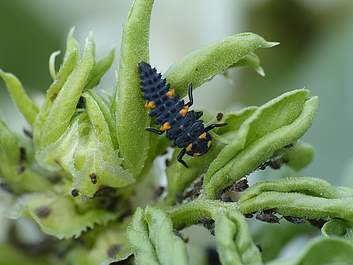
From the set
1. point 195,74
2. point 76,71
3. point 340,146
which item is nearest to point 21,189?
point 76,71

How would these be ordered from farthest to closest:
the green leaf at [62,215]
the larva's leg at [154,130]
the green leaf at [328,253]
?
1. the green leaf at [62,215]
2. the larva's leg at [154,130]
3. the green leaf at [328,253]

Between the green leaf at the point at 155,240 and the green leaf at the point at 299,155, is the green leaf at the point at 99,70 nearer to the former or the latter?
the green leaf at the point at 155,240

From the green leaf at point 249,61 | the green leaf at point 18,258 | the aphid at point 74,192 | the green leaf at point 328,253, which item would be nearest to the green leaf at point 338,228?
the green leaf at point 328,253

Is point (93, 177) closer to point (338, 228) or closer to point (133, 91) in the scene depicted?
point (133, 91)

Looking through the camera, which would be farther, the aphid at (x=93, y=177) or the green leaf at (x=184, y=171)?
the green leaf at (x=184, y=171)

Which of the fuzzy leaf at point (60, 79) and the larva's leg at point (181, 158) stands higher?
the fuzzy leaf at point (60, 79)

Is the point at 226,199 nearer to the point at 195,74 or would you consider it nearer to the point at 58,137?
the point at 195,74
